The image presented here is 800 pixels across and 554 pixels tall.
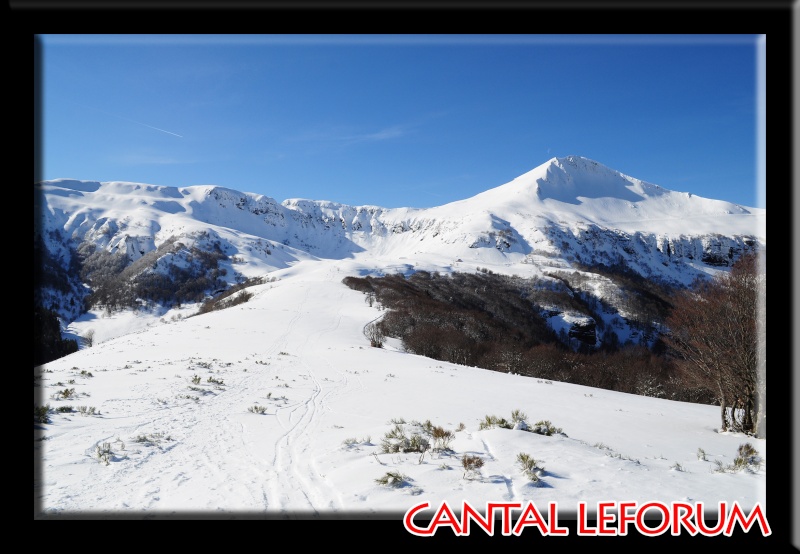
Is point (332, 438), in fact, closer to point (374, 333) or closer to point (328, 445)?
point (328, 445)

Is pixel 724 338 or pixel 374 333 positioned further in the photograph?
pixel 374 333

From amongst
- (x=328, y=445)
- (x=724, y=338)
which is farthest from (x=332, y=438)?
(x=724, y=338)

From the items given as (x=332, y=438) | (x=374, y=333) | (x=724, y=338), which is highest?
(x=724, y=338)

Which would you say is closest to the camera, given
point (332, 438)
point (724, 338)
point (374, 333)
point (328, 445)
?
point (328, 445)

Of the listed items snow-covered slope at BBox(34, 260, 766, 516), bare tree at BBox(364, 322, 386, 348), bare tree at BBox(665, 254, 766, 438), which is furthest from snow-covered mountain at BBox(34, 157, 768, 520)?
bare tree at BBox(364, 322, 386, 348)

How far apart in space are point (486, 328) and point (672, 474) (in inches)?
1637

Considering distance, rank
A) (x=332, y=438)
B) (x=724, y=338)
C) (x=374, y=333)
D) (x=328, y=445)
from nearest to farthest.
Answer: (x=328, y=445), (x=332, y=438), (x=724, y=338), (x=374, y=333)

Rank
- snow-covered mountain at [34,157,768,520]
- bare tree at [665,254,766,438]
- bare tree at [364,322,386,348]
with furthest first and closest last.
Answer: bare tree at [364,322,386,348] < bare tree at [665,254,766,438] < snow-covered mountain at [34,157,768,520]

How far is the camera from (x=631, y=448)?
633 cm

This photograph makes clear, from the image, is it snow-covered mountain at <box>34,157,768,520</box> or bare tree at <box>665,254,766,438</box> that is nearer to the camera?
snow-covered mountain at <box>34,157,768,520</box>

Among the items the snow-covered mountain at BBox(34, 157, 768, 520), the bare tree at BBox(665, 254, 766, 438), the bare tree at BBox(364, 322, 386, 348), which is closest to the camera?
the snow-covered mountain at BBox(34, 157, 768, 520)

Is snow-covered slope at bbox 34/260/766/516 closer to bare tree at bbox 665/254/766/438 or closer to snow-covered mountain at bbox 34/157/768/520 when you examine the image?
snow-covered mountain at bbox 34/157/768/520

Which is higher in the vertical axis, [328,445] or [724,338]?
[724,338]

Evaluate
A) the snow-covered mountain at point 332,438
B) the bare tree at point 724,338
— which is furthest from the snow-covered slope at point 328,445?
the bare tree at point 724,338
